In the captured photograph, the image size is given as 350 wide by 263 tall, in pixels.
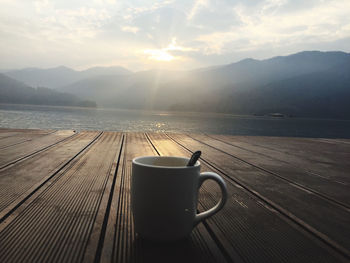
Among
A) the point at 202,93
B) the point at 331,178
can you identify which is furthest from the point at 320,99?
the point at 331,178

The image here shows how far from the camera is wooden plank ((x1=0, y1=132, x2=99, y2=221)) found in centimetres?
99

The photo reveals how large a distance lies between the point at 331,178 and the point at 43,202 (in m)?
1.71

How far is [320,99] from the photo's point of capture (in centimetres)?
11069

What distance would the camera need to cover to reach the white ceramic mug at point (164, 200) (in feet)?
2.20

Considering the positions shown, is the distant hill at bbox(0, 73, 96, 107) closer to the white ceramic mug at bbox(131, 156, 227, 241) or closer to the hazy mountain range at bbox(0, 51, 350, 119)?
the hazy mountain range at bbox(0, 51, 350, 119)

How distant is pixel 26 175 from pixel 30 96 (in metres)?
139

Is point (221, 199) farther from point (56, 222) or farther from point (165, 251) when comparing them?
point (56, 222)

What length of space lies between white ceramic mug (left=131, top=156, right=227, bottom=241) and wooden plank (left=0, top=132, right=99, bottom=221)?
53 cm

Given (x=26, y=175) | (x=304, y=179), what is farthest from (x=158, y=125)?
(x=26, y=175)

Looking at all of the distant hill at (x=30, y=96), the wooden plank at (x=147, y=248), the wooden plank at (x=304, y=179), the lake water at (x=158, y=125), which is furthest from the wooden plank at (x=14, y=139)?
the distant hill at (x=30, y=96)

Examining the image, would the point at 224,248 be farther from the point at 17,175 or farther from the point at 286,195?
the point at 17,175

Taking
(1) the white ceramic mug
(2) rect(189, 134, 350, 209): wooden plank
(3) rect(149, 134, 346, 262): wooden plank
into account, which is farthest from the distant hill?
(1) the white ceramic mug

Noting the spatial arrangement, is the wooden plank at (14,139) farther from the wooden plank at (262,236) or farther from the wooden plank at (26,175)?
the wooden plank at (262,236)

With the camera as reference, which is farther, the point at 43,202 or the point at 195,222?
the point at 43,202
